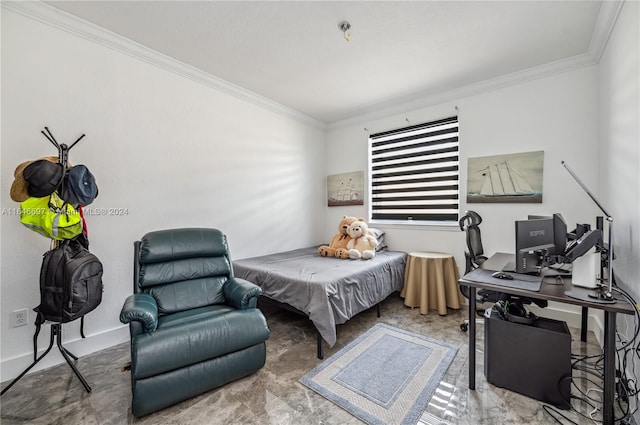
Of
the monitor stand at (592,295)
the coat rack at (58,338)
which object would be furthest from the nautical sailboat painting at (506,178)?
the coat rack at (58,338)

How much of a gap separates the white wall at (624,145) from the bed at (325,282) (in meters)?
1.76

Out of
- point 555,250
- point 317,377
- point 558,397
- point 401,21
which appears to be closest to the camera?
point 558,397

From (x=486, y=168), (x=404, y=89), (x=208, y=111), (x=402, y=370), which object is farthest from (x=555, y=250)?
(x=208, y=111)

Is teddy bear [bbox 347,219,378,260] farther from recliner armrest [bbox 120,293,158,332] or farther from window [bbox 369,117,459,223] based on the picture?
recliner armrest [bbox 120,293,158,332]

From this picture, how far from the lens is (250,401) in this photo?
1614 mm

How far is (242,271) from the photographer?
286cm

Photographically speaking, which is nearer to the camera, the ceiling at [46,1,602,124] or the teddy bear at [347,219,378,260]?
the ceiling at [46,1,602,124]

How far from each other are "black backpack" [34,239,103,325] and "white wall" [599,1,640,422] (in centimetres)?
343

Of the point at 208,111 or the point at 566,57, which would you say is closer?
the point at 566,57

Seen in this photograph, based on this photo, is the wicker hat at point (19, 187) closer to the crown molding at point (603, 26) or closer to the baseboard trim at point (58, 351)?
the baseboard trim at point (58, 351)

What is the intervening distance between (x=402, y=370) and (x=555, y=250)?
1360mm

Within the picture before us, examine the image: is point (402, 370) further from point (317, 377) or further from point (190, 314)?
point (190, 314)

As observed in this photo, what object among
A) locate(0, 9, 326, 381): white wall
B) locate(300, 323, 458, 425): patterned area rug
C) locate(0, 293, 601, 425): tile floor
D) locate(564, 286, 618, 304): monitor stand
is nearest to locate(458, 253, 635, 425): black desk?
locate(564, 286, 618, 304): monitor stand

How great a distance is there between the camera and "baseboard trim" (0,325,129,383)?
1830mm
